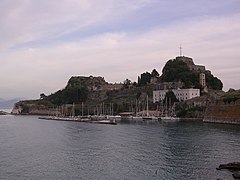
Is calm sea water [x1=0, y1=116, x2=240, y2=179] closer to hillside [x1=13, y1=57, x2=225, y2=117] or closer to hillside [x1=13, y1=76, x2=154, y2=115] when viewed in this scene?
hillside [x1=13, y1=57, x2=225, y2=117]

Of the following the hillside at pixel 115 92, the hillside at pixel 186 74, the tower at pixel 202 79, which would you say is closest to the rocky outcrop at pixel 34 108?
the hillside at pixel 115 92

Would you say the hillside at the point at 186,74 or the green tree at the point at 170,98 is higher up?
the hillside at the point at 186,74

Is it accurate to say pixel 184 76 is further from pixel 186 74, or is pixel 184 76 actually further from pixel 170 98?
pixel 170 98

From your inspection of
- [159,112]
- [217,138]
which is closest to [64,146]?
[217,138]

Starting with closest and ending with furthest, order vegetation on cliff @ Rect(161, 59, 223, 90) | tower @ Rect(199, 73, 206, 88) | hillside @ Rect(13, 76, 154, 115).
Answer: tower @ Rect(199, 73, 206, 88)
vegetation on cliff @ Rect(161, 59, 223, 90)
hillside @ Rect(13, 76, 154, 115)

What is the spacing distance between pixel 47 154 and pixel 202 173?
1646cm

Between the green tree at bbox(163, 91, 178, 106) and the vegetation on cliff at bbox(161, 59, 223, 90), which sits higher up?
the vegetation on cliff at bbox(161, 59, 223, 90)

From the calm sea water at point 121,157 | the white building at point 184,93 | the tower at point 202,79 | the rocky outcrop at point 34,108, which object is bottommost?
the calm sea water at point 121,157

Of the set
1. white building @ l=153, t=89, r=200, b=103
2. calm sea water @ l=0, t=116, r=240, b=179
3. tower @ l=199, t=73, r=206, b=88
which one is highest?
tower @ l=199, t=73, r=206, b=88

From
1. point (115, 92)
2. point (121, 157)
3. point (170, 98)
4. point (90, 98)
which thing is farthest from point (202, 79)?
point (121, 157)

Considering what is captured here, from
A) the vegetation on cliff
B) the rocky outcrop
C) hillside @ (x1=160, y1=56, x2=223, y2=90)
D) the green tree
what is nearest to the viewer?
the green tree

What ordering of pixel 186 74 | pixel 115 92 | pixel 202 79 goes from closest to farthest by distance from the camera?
pixel 202 79, pixel 186 74, pixel 115 92

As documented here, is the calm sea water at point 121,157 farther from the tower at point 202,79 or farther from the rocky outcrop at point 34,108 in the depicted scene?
the rocky outcrop at point 34,108

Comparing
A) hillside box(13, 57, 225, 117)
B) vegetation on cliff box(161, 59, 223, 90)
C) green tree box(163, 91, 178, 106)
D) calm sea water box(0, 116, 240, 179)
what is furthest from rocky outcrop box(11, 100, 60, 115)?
calm sea water box(0, 116, 240, 179)
